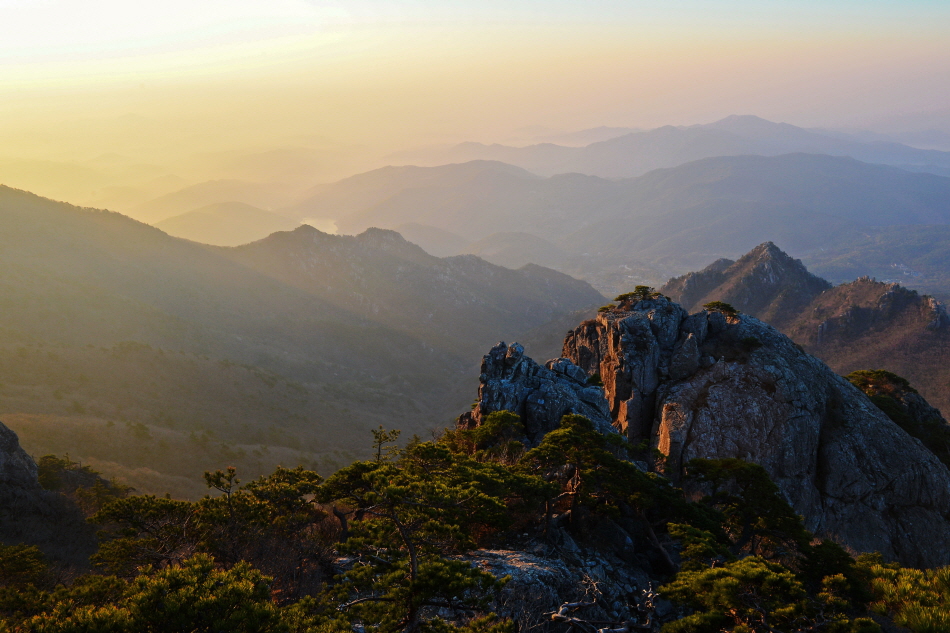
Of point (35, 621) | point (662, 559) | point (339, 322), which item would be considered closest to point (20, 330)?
point (339, 322)

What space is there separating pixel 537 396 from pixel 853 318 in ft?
455

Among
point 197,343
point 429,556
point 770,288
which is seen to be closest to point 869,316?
point 770,288

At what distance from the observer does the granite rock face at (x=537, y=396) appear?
47094 millimetres

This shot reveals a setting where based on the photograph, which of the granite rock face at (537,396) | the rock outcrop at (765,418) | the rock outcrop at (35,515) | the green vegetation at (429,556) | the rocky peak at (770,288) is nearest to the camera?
the green vegetation at (429,556)

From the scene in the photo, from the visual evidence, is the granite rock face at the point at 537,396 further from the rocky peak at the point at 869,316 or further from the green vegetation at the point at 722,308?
the rocky peak at the point at 869,316

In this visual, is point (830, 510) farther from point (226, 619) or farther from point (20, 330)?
point (20, 330)

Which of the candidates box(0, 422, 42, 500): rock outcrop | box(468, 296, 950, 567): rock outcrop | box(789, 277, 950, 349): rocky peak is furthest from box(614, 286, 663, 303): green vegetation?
box(789, 277, 950, 349): rocky peak

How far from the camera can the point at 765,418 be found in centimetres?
5281

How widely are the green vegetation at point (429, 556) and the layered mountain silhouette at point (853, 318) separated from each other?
366ft

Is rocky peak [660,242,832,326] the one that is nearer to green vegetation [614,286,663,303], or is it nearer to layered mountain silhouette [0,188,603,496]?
layered mountain silhouette [0,188,603,496]

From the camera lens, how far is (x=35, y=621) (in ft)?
42.6

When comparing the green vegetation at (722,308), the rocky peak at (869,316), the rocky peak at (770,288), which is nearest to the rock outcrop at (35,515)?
the green vegetation at (722,308)

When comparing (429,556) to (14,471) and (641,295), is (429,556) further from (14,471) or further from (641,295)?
(641,295)

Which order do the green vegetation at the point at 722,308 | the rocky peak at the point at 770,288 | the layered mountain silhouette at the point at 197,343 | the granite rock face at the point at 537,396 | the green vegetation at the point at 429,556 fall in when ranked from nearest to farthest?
the green vegetation at the point at 429,556, the granite rock face at the point at 537,396, the green vegetation at the point at 722,308, the layered mountain silhouette at the point at 197,343, the rocky peak at the point at 770,288
